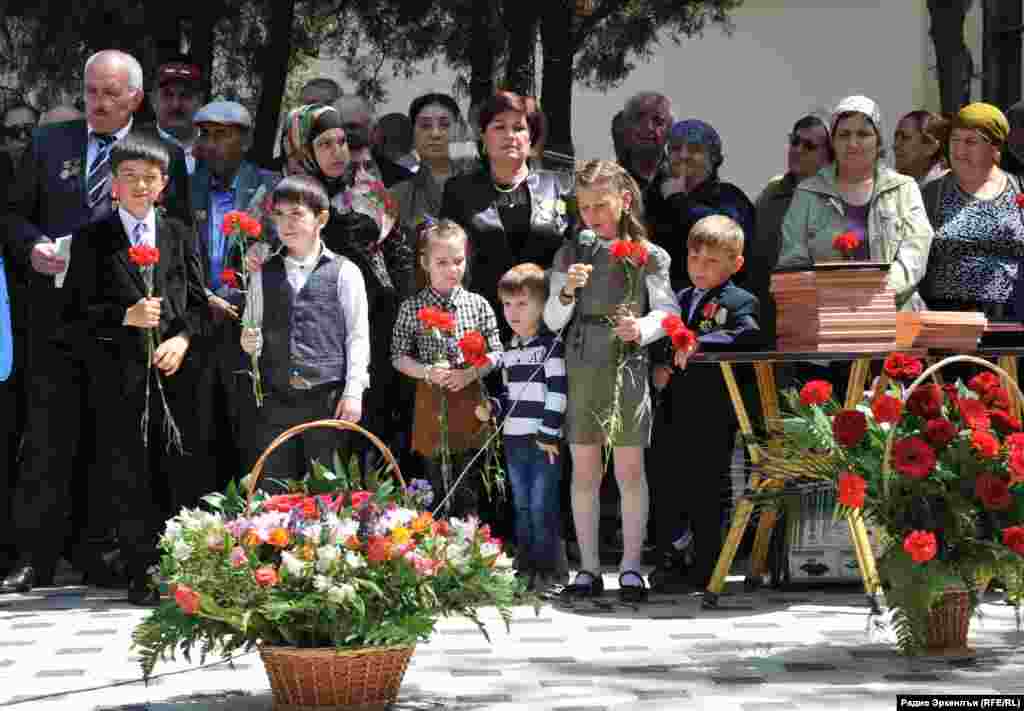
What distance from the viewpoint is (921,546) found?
5707mm

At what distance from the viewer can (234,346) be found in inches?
311

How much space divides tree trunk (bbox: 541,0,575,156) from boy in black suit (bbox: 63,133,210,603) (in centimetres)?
326

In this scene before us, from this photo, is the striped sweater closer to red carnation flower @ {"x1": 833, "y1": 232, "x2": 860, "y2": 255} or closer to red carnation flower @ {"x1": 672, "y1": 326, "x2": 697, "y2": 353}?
red carnation flower @ {"x1": 672, "y1": 326, "x2": 697, "y2": 353}

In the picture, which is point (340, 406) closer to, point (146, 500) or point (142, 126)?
point (146, 500)

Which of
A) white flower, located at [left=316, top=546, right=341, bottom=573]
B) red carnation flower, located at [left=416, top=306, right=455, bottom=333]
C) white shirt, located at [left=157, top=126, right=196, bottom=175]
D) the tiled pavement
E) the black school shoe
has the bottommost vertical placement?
the tiled pavement

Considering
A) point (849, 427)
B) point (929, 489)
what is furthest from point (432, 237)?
point (929, 489)

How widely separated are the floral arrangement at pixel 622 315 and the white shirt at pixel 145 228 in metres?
1.81

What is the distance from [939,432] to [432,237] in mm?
2643

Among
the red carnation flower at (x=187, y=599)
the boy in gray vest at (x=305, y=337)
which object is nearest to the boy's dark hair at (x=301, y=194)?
the boy in gray vest at (x=305, y=337)

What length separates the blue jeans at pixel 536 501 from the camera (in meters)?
7.73

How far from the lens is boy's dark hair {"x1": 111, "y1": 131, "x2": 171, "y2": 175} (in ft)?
24.8

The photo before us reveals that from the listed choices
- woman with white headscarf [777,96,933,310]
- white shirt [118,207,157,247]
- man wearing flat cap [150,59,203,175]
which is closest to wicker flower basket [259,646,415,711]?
white shirt [118,207,157,247]

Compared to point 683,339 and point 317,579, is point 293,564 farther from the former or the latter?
point 683,339

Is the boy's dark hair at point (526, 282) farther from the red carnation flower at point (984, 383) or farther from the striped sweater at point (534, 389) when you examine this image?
the red carnation flower at point (984, 383)
